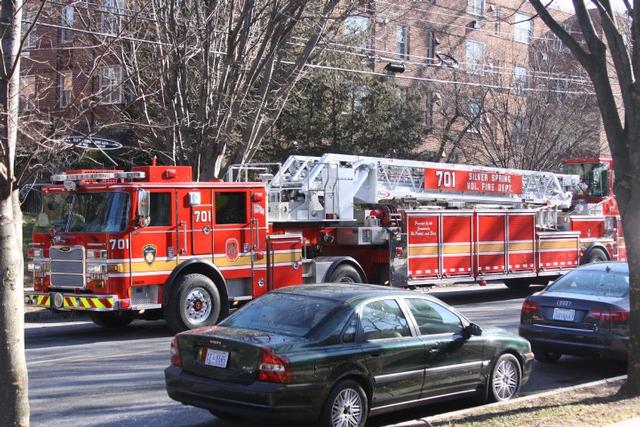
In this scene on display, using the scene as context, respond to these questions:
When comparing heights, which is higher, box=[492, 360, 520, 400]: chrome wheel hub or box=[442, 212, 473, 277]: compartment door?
box=[442, 212, 473, 277]: compartment door

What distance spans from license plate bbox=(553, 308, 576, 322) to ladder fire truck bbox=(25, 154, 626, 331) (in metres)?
5.87

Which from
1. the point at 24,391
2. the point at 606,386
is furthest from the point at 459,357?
the point at 24,391

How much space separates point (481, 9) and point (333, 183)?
23601 mm

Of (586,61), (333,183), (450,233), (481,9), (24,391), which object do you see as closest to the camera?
(24,391)

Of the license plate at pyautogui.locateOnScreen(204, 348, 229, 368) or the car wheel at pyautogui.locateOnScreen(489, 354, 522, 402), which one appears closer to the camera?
the license plate at pyautogui.locateOnScreen(204, 348, 229, 368)

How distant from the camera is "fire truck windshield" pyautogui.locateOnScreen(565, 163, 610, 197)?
23.5 meters

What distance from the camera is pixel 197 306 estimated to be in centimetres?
1334

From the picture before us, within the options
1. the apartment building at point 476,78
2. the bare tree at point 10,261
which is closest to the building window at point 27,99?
the bare tree at point 10,261

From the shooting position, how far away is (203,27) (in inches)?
674

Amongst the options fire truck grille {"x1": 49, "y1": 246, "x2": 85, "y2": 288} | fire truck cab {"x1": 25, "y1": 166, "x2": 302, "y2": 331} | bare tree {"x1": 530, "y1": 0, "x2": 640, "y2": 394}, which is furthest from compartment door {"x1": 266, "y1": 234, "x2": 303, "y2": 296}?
bare tree {"x1": 530, "y1": 0, "x2": 640, "y2": 394}

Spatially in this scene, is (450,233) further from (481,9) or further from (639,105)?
(481,9)

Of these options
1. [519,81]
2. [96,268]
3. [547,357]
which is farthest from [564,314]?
[519,81]

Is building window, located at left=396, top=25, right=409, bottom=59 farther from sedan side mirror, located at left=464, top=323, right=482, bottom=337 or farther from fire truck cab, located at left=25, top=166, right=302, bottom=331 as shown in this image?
sedan side mirror, located at left=464, top=323, right=482, bottom=337

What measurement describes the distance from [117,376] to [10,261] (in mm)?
5204
